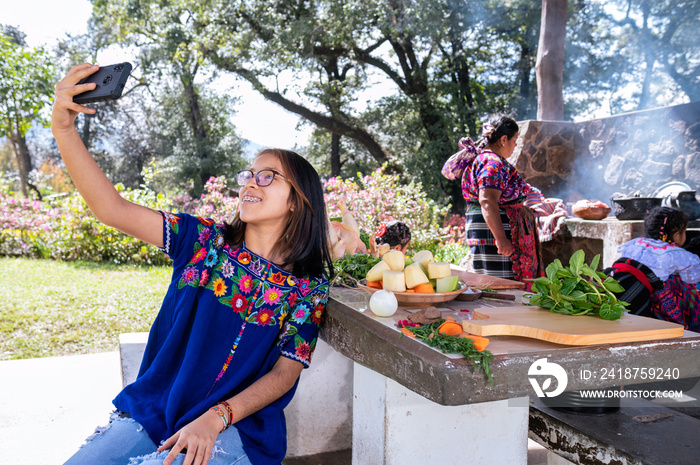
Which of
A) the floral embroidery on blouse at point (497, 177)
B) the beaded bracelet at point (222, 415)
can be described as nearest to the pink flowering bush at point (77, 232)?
the floral embroidery on blouse at point (497, 177)

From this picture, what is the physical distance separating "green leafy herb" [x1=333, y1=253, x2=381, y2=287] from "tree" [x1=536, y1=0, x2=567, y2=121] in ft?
24.3

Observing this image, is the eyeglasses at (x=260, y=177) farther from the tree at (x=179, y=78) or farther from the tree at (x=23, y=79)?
the tree at (x=179, y=78)

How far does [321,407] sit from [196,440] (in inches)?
52.0

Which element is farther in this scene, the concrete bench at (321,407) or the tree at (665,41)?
the tree at (665,41)

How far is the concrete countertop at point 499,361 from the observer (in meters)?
1.27

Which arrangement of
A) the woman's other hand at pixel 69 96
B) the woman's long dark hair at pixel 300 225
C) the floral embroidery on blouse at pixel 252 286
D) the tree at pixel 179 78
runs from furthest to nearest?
the tree at pixel 179 78 < the woman's long dark hair at pixel 300 225 < the floral embroidery on blouse at pixel 252 286 < the woman's other hand at pixel 69 96

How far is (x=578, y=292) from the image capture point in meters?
1.69

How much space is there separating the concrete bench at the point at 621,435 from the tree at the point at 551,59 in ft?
24.3

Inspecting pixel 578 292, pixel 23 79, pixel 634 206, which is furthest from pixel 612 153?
pixel 23 79

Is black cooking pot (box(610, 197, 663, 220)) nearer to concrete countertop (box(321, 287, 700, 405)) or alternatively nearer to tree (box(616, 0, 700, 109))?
concrete countertop (box(321, 287, 700, 405))

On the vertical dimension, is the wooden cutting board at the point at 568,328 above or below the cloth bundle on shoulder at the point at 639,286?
above

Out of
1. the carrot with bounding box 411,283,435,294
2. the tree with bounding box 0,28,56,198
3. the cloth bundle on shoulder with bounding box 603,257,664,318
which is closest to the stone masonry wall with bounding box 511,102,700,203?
the cloth bundle on shoulder with bounding box 603,257,664,318

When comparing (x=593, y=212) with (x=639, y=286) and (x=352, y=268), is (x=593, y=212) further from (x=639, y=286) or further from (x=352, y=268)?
(x=352, y=268)

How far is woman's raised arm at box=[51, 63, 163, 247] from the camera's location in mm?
1539
